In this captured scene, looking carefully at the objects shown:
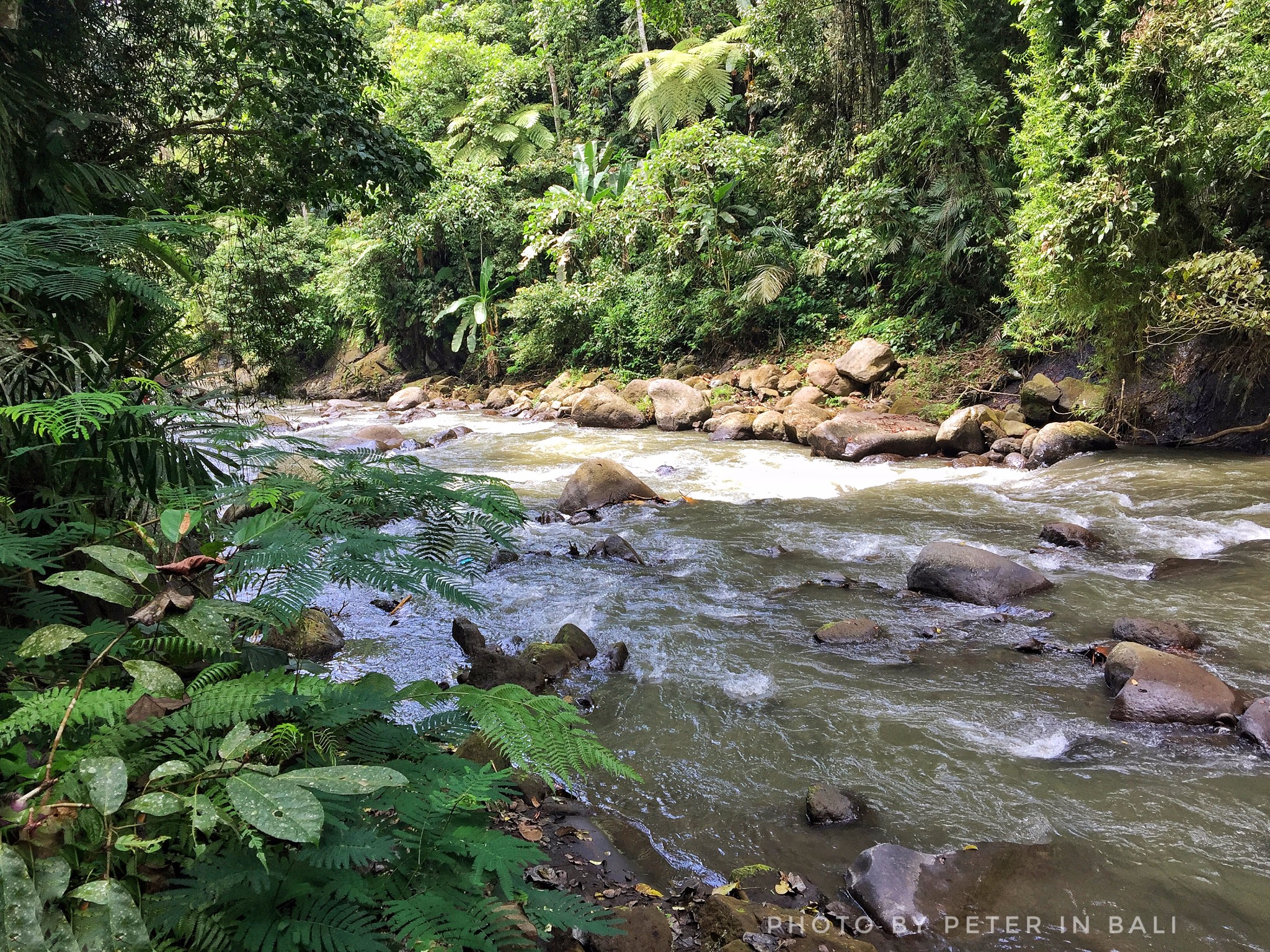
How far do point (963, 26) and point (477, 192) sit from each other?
12108mm

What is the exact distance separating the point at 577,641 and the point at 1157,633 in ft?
11.6

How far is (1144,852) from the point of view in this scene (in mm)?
2684

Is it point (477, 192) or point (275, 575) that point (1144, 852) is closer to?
point (275, 575)

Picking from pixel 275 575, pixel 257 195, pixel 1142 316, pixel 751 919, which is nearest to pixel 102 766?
pixel 275 575

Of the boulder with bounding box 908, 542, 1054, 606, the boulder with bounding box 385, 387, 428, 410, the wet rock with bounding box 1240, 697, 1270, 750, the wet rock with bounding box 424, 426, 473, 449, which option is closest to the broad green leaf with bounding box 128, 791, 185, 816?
the wet rock with bounding box 1240, 697, 1270, 750

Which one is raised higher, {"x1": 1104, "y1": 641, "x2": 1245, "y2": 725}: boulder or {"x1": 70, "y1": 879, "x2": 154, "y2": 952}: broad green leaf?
{"x1": 70, "y1": 879, "x2": 154, "y2": 952}: broad green leaf

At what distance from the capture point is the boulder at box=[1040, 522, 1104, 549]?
6.16 m

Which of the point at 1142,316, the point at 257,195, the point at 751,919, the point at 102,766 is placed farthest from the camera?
the point at 1142,316

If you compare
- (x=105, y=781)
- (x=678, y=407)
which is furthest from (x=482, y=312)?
(x=105, y=781)

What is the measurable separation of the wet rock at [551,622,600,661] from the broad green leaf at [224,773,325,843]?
330 cm

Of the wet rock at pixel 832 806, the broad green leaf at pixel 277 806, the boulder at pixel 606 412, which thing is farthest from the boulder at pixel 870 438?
the broad green leaf at pixel 277 806

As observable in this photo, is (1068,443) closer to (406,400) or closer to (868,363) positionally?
(868,363)

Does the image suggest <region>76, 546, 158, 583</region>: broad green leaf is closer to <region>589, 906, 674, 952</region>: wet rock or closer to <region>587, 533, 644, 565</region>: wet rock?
<region>589, 906, 674, 952</region>: wet rock

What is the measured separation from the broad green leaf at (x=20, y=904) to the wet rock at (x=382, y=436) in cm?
1167
